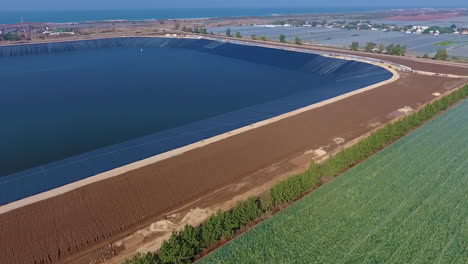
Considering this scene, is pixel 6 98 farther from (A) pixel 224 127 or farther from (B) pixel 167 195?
(B) pixel 167 195

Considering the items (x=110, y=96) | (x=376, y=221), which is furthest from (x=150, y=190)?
(x=110, y=96)

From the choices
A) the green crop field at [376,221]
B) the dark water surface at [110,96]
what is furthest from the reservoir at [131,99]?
the green crop field at [376,221]

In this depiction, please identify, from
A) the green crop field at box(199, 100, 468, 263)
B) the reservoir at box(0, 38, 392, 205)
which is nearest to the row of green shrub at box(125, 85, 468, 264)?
the green crop field at box(199, 100, 468, 263)

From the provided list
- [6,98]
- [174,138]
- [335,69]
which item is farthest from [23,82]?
[335,69]

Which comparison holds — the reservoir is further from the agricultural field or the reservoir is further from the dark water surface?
the agricultural field

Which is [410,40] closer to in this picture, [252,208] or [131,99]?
[131,99]

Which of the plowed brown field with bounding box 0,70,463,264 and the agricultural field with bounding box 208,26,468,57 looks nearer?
the plowed brown field with bounding box 0,70,463,264

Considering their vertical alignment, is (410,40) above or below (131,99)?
above
